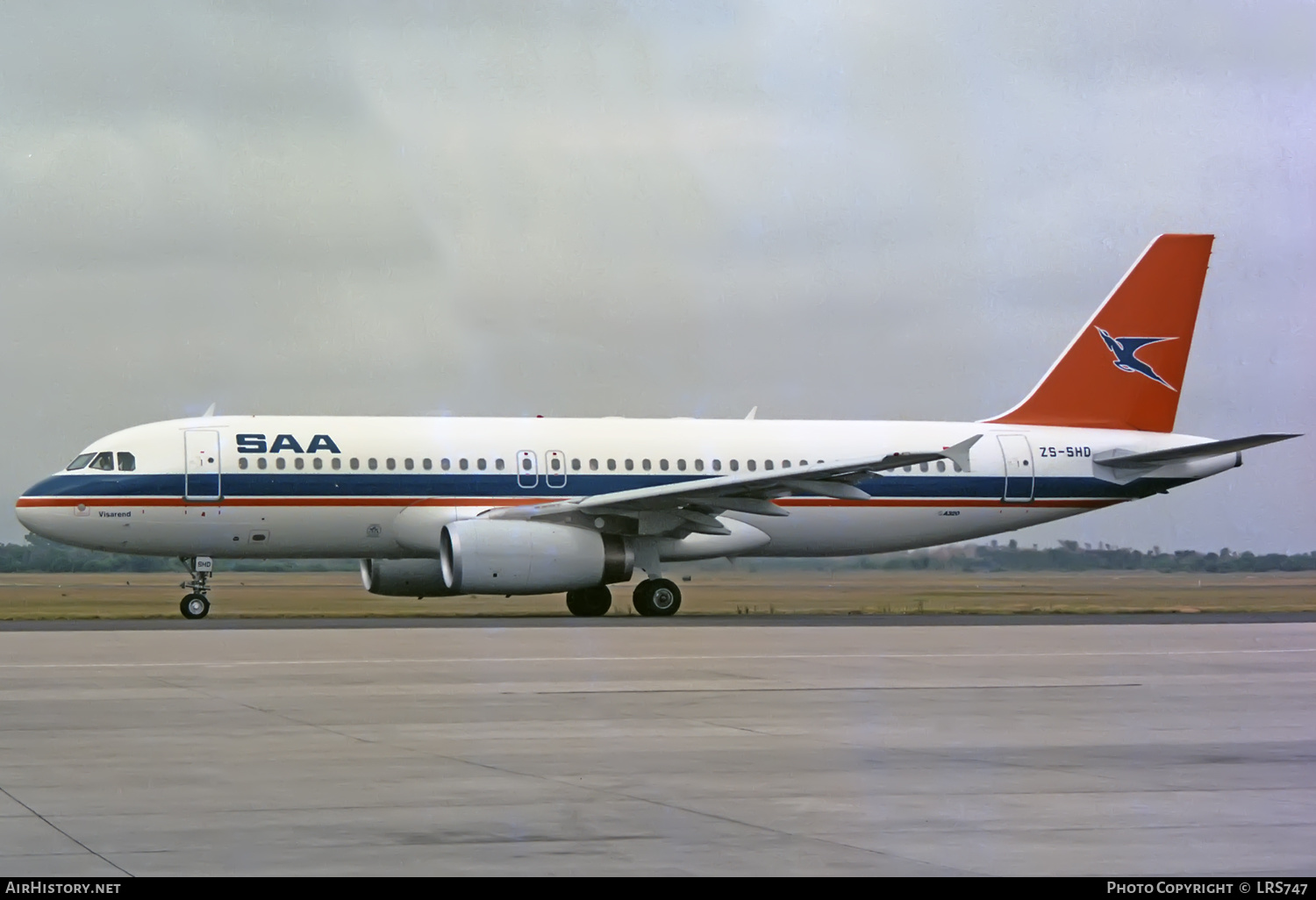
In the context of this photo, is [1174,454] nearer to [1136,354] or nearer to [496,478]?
[1136,354]

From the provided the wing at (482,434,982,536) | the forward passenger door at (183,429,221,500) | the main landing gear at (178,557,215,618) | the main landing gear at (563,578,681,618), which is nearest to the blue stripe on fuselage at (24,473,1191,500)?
the forward passenger door at (183,429,221,500)

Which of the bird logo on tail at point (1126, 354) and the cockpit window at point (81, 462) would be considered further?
the bird logo on tail at point (1126, 354)

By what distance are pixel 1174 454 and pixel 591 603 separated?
11.1 meters

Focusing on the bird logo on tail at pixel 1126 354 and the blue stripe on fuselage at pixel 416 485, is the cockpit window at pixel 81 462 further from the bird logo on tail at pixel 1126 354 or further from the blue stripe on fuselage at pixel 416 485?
the bird logo on tail at pixel 1126 354

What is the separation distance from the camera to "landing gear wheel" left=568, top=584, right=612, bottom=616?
30.4 meters

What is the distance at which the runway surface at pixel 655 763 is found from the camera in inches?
291

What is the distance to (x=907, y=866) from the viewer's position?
23.1 feet

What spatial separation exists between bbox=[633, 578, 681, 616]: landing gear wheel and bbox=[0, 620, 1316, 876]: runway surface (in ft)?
32.7

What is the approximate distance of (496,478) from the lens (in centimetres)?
2972

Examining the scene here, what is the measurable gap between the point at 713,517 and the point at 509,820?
21.4 m

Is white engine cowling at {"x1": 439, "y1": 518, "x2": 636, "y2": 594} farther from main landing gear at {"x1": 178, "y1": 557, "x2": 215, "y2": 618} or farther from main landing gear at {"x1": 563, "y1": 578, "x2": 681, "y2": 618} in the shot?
main landing gear at {"x1": 178, "y1": 557, "x2": 215, "y2": 618}

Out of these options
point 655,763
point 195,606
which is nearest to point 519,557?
point 195,606

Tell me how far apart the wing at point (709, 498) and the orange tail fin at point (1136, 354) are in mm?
6429

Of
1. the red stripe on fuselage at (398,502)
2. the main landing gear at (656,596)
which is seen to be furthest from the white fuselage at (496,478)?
the main landing gear at (656,596)
